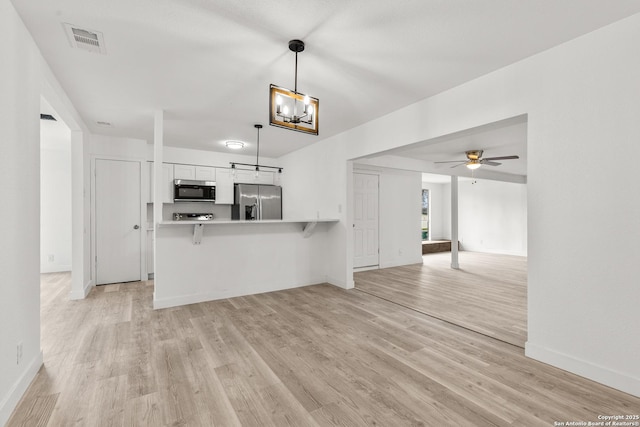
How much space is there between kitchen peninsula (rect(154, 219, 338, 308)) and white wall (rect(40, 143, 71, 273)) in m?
4.04

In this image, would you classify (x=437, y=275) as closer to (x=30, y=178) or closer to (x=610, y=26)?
(x=610, y=26)

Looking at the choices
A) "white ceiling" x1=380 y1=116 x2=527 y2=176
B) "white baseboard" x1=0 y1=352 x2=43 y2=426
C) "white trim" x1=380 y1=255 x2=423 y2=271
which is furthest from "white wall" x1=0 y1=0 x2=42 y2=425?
"white trim" x1=380 y1=255 x2=423 y2=271

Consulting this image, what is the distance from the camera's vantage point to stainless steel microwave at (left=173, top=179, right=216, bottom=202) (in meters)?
5.61

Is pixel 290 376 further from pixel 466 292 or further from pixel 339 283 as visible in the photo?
pixel 466 292

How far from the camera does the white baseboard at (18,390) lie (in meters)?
1.67

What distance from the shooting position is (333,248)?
5.01m

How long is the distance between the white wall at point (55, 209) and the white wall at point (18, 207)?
16.2 ft

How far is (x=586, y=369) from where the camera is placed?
2154 mm

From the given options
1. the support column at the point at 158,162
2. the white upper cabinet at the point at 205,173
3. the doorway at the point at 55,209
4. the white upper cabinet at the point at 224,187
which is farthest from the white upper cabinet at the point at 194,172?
the doorway at the point at 55,209

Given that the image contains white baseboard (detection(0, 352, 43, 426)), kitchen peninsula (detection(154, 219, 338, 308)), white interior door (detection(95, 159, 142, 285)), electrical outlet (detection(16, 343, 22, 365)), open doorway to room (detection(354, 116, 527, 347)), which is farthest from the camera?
white interior door (detection(95, 159, 142, 285))

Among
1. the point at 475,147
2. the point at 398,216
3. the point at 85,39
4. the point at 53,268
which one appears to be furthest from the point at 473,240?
the point at 53,268

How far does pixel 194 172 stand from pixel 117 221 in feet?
5.26

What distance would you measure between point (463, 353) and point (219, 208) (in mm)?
5344

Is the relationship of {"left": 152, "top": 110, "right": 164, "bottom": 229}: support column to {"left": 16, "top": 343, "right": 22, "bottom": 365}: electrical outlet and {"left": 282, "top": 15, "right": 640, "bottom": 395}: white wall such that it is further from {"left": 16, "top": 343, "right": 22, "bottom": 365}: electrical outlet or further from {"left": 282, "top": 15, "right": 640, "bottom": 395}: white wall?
{"left": 282, "top": 15, "right": 640, "bottom": 395}: white wall
